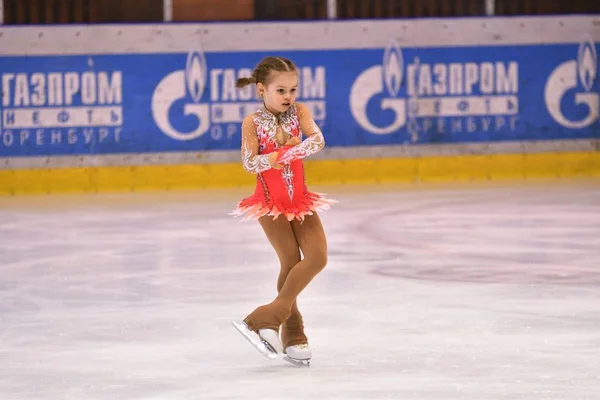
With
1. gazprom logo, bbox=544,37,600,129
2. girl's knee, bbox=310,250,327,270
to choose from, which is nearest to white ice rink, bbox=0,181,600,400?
girl's knee, bbox=310,250,327,270

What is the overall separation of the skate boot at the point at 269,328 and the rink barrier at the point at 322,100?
7717mm

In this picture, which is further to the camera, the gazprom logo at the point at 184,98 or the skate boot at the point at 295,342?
the gazprom logo at the point at 184,98

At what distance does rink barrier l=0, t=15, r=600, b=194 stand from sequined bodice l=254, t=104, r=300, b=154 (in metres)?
Result: 7.64

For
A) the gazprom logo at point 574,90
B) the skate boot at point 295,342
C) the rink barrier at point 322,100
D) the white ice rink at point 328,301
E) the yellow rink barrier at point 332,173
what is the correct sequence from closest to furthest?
the white ice rink at point 328,301 < the skate boot at point 295,342 < the yellow rink barrier at point 332,173 < the rink barrier at point 322,100 < the gazprom logo at point 574,90

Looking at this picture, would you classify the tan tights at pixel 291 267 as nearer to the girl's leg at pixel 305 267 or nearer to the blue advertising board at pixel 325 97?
the girl's leg at pixel 305 267

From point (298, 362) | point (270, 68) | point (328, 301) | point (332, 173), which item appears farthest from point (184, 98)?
point (298, 362)

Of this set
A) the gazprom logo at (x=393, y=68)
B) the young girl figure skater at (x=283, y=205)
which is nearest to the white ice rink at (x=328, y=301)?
the young girl figure skater at (x=283, y=205)

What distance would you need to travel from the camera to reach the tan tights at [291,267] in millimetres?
5387

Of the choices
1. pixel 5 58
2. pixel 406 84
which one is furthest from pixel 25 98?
pixel 406 84

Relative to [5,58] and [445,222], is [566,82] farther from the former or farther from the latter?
[5,58]

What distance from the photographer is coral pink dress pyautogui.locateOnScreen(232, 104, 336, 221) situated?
5414 millimetres

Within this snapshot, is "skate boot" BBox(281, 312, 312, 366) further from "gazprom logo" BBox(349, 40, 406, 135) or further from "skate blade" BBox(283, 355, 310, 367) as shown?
"gazprom logo" BBox(349, 40, 406, 135)

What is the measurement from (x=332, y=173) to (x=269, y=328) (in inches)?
316

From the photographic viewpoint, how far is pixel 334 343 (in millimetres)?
5953
